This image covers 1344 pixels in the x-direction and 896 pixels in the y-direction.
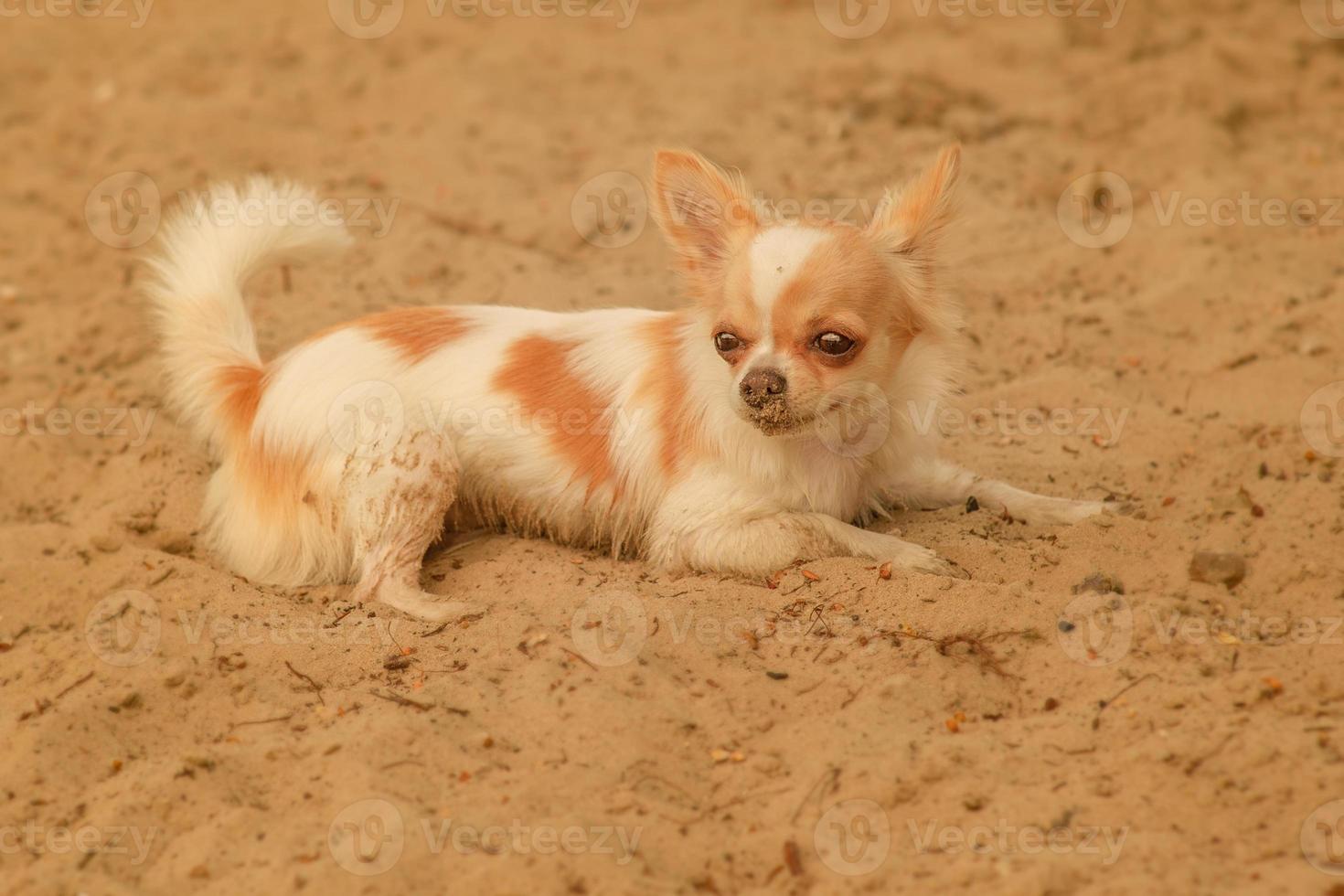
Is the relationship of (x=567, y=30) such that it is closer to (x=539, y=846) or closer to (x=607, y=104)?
(x=607, y=104)

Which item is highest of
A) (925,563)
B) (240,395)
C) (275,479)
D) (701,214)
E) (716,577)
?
(701,214)

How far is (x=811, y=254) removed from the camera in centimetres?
400

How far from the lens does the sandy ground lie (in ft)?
9.94

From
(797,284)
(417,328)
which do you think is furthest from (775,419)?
(417,328)

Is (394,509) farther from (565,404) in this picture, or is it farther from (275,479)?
(565,404)

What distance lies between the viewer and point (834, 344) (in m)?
3.97

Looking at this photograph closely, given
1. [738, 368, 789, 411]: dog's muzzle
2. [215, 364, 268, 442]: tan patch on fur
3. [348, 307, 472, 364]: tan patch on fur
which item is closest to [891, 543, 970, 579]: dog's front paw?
[738, 368, 789, 411]: dog's muzzle

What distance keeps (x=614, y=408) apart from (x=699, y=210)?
2.51 ft

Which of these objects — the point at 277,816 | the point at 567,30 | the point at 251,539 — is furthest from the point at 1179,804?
the point at 567,30

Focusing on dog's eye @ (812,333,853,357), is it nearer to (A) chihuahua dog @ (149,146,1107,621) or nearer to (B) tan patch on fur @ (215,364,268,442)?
(A) chihuahua dog @ (149,146,1107,621)

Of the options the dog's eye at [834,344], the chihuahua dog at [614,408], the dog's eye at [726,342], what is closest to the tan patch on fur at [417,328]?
the chihuahua dog at [614,408]

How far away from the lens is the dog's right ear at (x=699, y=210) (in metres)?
4.32

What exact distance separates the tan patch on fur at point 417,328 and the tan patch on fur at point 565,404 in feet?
0.84

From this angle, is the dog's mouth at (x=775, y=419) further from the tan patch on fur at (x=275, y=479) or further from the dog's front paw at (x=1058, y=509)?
the tan patch on fur at (x=275, y=479)
